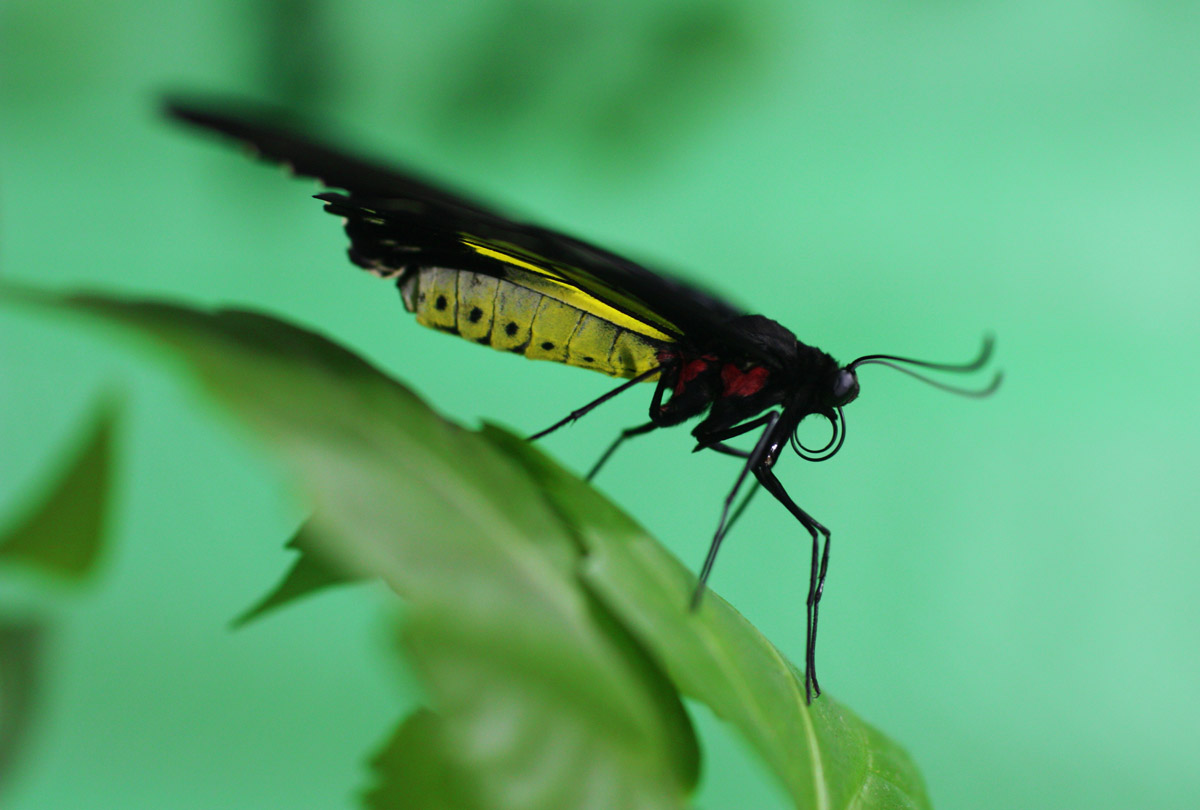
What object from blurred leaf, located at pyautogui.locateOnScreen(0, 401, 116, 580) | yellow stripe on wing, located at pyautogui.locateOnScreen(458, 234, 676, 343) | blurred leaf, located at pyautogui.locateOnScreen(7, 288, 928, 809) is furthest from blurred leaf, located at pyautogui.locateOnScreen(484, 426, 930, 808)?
yellow stripe on wing, located at pyautogui.locateOnScreen(458, 234, 676, 343)

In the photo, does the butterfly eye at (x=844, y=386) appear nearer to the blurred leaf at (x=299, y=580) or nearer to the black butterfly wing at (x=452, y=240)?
the black butterfly wing at (x=452, y=240)

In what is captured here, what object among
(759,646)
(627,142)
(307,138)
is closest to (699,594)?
(759,646)

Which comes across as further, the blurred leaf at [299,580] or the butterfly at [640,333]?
the butterfly at [640,333]

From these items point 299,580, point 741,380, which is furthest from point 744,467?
point 299,580

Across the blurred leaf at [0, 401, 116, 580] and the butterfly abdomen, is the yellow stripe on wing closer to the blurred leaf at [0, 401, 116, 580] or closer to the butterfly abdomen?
the butterfly abdomen

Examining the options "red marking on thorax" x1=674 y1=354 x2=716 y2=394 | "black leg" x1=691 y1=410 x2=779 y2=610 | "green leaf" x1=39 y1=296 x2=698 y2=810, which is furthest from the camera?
"red marking on thorax" x1=674 y1=354 x2=716 y2=394

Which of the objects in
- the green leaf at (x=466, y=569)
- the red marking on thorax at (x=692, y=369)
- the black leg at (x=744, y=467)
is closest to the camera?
the green leaf at (x=466, y=569)

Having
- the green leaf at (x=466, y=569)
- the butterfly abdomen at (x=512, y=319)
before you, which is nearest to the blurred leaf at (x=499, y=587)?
the green leaf at (x=466, y=569)

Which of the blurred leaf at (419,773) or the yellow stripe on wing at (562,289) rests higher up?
the yellow stripe on wing at (562,289)
